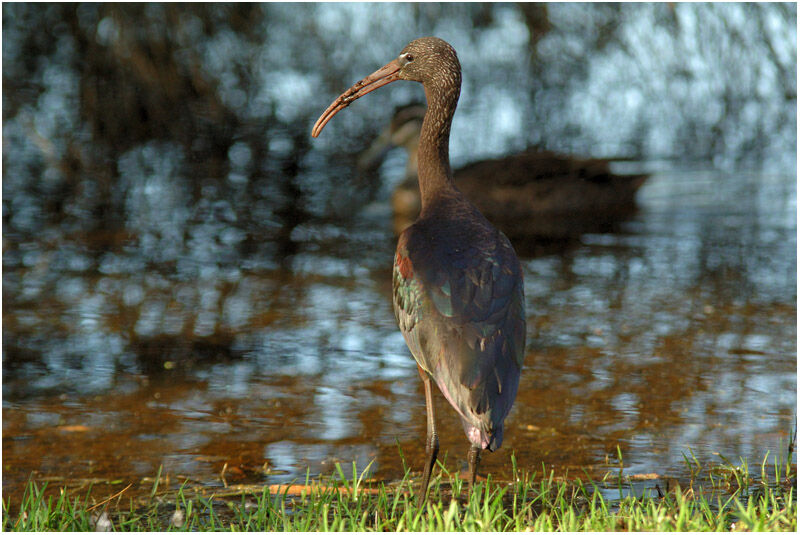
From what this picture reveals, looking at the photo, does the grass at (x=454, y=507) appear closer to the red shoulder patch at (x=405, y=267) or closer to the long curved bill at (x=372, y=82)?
the red shoulder patch at (x=405, y=267)

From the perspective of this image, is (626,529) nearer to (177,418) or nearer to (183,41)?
(177,418)

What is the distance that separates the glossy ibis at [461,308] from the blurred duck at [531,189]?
7.92 m

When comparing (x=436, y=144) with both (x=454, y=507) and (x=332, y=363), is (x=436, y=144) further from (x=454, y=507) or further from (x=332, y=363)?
(x=332, y=363)

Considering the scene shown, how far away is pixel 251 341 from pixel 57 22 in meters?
6.90

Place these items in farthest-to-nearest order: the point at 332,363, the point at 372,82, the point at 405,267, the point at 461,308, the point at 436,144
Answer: the point at 332,363 < the point at 372,82 < the point at 436,144 < the point at 405,267 < the point at 461,308

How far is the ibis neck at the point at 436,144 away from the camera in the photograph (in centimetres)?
431

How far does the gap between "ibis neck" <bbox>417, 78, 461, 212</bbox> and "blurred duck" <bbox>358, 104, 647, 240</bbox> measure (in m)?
7.60

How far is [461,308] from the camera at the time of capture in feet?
12.0

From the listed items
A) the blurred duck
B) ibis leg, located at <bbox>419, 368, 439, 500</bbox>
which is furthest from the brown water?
the blurred duck

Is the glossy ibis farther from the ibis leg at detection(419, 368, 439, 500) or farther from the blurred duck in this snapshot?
the blurred duck

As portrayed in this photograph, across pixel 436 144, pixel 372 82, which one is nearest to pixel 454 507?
pixel 436 144

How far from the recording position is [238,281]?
29.5 ft

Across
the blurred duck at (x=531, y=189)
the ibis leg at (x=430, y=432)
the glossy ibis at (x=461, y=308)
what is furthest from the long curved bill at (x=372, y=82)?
the blurred duck at (x=531, y=189)

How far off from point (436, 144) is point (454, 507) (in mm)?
1716
